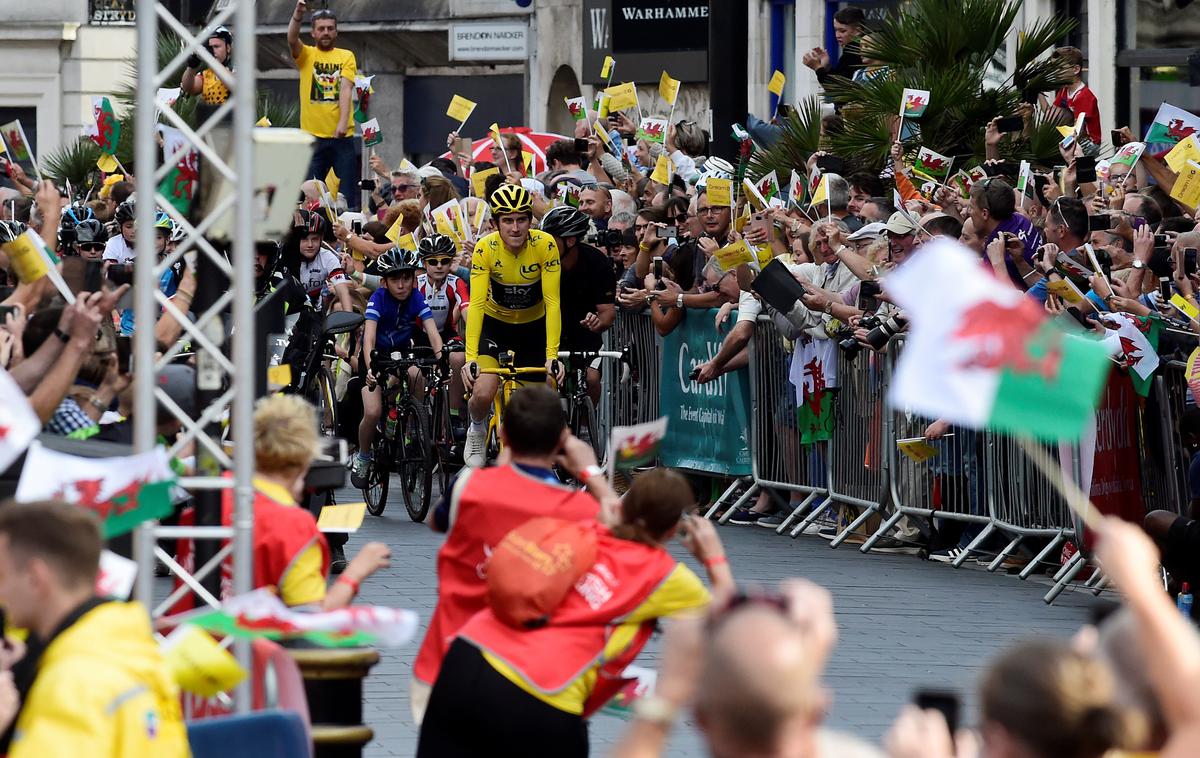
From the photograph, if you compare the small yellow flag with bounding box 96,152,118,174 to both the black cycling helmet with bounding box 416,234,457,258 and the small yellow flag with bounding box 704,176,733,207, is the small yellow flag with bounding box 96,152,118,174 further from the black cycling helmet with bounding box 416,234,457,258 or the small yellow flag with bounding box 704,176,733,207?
the small yellow flag with bounding box 704,176,733,207

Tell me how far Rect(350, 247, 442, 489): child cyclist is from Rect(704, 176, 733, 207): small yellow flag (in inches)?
84.7

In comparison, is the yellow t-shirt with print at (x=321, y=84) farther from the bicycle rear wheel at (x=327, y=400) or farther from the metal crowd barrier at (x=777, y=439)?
the metal crowd barrier at (x=777, y=439)

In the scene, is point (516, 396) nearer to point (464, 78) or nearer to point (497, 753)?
point (497, 753)

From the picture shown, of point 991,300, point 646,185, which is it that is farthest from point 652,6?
point 991,300

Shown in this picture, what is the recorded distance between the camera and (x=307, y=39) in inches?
1692

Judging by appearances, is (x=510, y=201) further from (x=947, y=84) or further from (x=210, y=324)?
(x=210, y=324)

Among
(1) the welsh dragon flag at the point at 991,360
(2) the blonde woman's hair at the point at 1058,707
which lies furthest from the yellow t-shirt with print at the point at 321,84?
(2) the blonde woman's hair at the point at 1058,707

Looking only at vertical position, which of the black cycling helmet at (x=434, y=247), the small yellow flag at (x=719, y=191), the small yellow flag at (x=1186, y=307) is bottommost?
the small yellow flag at (x=1186, y=307)

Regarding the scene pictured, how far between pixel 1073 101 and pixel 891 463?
4772 millimetres

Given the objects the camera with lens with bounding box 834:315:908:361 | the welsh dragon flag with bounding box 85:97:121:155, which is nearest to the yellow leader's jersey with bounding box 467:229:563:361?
the camera with lens with bounding box 834:315:908:361

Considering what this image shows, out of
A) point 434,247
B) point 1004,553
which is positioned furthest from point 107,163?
point 1004,553

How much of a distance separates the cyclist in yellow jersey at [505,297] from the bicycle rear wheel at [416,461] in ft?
1.01

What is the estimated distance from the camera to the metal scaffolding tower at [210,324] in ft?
20.2

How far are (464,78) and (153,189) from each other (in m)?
37.3
